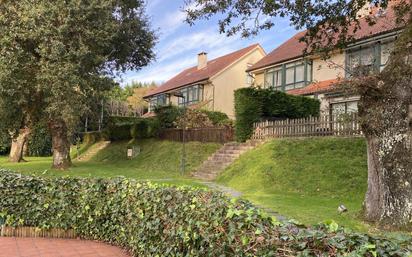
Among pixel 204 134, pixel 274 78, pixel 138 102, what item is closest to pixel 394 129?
pixel 204 134

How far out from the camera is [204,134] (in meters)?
25.8

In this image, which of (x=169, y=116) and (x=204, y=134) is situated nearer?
(x=204, y=134)

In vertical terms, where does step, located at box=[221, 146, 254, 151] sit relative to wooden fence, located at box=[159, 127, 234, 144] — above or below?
below

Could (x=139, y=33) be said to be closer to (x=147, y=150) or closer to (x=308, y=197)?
(x=147, y=150)

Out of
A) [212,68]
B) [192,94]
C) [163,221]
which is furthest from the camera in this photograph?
[212,68]

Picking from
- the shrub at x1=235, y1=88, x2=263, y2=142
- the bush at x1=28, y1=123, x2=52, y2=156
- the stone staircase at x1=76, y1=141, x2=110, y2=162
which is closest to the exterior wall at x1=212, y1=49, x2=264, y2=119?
the stone staircase at x1=76, y1=141, x2=110, y2=162

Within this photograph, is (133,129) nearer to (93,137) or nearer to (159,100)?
(93,137)

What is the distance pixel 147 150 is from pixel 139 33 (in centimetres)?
763

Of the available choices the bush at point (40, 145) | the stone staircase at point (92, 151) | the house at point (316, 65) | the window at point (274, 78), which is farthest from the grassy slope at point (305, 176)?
the bush at point (40, 145)

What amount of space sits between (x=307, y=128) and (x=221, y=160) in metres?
4.37

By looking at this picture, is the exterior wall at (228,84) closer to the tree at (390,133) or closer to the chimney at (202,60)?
the chimney at (202,60)

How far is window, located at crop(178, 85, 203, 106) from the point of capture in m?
43.0

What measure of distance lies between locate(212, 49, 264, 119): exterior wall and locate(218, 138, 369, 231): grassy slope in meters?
21.8

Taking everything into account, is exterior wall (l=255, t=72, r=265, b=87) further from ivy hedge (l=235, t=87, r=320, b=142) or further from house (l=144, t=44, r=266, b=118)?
ivy hedge (l=235, t=87, r=320, b=142)
